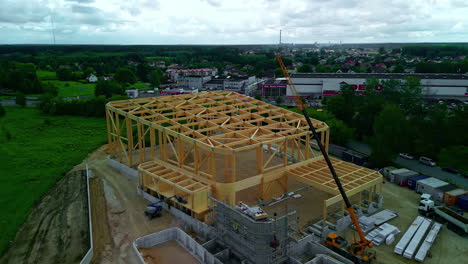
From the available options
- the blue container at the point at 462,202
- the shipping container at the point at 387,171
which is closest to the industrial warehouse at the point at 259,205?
the shipping container at the point at 387,171

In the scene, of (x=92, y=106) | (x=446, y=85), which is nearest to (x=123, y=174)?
(x=92, y=106)

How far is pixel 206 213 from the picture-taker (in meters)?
21.9

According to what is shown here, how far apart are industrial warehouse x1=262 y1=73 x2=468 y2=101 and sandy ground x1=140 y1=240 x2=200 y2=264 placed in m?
55.4

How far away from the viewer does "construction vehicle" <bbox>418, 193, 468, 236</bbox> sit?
21047mm

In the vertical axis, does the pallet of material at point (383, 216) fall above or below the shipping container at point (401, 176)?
below

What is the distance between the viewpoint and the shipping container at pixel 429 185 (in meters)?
25.8

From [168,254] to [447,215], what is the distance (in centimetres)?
1921

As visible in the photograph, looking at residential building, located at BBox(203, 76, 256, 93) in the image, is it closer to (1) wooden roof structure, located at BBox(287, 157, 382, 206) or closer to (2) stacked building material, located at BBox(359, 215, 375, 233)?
(1) wooden roof structure, located at BBox(287, 157, 382, 206)

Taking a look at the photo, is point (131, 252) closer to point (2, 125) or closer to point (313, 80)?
point (2, 125)

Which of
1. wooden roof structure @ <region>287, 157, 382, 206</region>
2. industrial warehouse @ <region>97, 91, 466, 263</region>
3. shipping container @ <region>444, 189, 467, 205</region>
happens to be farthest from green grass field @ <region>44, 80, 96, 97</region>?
shipping container @ <region>444, 189, 467, 205</region>

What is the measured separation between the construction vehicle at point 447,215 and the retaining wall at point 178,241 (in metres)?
16.2

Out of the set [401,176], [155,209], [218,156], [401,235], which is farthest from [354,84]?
[155,209]

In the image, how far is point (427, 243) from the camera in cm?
1944

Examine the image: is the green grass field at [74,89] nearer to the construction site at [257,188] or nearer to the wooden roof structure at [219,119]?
the wooden roof structure at [219,119]
